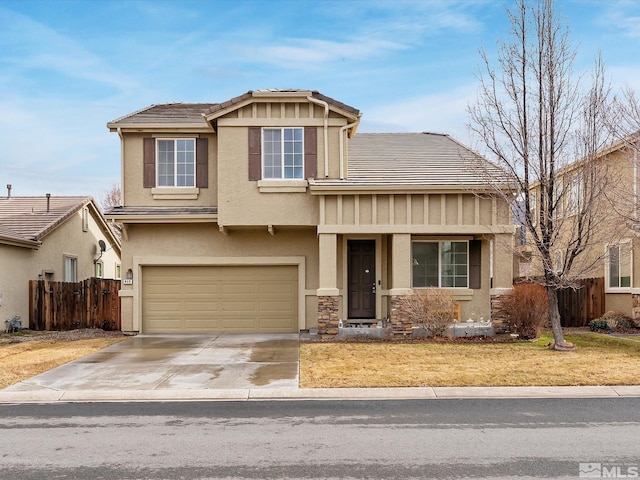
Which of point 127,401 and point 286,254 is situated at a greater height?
point 286,254

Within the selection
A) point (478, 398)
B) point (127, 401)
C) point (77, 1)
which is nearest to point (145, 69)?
point (77, 1)

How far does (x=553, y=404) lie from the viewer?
8930 millimetres

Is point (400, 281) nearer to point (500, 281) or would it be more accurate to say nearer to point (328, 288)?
point (328, 288)

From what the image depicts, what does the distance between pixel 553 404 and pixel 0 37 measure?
1652cm

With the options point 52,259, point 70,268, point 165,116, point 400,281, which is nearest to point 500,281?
point 400,281

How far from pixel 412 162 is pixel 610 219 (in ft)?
19.1

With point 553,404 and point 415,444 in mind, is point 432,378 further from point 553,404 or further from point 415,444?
point 415,444

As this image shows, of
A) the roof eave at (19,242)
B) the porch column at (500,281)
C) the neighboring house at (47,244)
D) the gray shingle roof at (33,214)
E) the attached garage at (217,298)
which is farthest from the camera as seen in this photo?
the gray shingle roof at (33,214)

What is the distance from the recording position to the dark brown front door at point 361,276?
18.5 metres

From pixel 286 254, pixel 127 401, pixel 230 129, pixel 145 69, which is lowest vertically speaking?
pixel 127 401

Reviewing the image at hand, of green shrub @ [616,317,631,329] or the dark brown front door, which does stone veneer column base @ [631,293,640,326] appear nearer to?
green shrub @ [616,317,631,329]

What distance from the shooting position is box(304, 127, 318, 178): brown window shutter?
17562 millimetres

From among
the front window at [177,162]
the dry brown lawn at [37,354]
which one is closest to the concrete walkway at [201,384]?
the dry brown lawn at [37,354]

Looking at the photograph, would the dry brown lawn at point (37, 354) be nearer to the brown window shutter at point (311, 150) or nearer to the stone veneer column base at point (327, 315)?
the stone veneer column base at point (327, 315)
